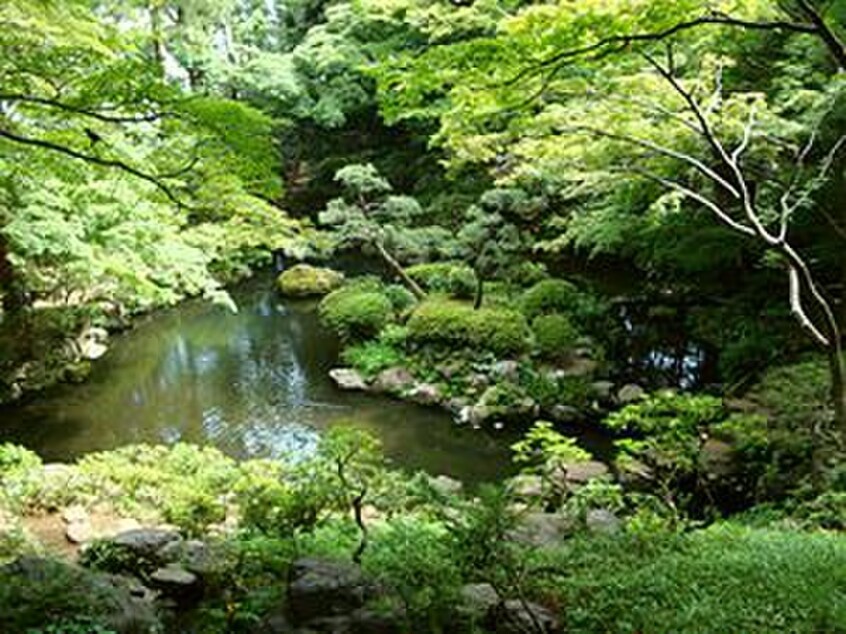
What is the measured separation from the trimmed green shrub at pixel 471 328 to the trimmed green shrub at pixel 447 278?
2.57 feet

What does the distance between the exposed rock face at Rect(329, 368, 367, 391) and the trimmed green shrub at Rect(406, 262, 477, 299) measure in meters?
2.71

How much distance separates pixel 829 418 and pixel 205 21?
66.1 feet

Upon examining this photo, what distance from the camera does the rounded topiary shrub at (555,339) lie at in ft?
41.8

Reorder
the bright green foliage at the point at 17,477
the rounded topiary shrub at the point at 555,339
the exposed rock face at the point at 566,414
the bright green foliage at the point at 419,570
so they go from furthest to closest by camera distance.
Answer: the rounded topiary shrub at the point at 555,339 < the exposed rock face at the point at 566,414 < the bright green foliage at the point at 17,477 < the bright green foliage at the point at 419,570

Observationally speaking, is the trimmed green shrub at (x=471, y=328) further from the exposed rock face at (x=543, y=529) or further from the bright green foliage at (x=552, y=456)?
the exposed rock face at (x=543, y=529)

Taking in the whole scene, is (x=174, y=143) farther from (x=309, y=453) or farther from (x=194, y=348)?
(x=194, y=348)

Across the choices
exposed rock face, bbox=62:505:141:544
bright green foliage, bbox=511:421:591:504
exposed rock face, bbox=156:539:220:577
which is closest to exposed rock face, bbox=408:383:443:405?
bright green foliage, bbox=511:421:591:504

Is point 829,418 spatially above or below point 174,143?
below

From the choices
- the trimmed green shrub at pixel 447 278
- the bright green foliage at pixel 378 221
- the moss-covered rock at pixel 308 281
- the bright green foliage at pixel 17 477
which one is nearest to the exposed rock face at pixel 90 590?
the bright green foliage at pixel 17 477

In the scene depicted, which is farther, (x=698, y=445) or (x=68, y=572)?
(x=698, y=445)

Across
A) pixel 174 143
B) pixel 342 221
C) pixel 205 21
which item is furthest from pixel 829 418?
pixel 205 21

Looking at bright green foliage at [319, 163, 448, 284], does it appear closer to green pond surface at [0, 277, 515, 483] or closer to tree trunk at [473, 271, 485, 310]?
tree trunk at [473, 271, 485, 310]

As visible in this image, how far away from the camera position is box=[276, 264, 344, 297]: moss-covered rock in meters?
19.0

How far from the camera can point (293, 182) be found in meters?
27.9
